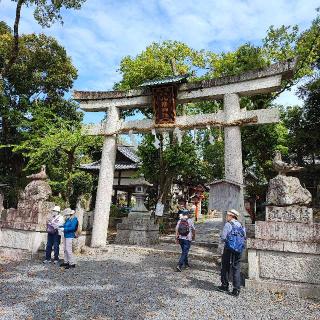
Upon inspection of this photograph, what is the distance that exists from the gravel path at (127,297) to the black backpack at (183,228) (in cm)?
110

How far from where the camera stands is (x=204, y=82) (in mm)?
12000

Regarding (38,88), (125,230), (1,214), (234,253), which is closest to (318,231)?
(234,253)

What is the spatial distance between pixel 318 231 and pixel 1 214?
10665 mm

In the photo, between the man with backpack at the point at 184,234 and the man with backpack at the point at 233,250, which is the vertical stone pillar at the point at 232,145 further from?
the man with backpack at the point at 233,250

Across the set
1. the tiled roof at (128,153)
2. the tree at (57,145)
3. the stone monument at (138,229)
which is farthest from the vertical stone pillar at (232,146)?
the tiled roof at (128,153)

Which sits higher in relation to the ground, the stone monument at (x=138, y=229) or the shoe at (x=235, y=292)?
the stone monument at (x=138, y=229)

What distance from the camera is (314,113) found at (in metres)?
19.1

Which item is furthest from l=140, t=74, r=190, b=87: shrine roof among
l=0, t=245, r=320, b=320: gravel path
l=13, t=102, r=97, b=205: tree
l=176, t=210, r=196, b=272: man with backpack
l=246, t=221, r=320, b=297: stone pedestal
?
l=0, t=245, r=320, b=320: gravel path

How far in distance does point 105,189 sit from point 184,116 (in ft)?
14.1

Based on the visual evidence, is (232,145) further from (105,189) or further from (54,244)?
(54,244)

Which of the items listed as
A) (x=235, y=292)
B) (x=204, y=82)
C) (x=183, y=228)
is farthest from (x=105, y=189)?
(x=235, y=292)

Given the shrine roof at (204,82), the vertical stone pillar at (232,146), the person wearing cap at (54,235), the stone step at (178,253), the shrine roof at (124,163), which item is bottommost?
the stone step at (178,253)

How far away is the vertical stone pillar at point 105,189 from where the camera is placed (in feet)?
40.9

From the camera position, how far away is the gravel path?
5.70 m
